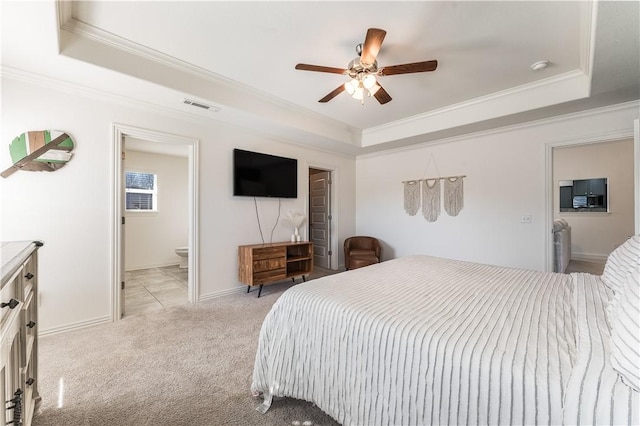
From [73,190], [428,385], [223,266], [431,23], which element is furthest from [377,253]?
[73,190]

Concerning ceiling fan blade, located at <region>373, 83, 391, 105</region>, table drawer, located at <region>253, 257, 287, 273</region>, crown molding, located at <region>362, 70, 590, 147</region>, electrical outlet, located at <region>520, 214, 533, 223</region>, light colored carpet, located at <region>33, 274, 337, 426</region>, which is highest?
crown molding, located at <region>362, 70, 590, 147</region>

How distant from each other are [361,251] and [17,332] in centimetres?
436

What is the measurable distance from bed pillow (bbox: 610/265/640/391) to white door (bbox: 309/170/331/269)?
15.0ft

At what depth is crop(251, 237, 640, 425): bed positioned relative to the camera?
0.76 m

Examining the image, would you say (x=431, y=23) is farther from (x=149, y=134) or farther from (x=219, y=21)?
(x=149, y=134)

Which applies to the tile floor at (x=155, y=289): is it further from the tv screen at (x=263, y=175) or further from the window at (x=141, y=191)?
the tv screen at (x=263, y=175)

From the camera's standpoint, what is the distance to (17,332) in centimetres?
111

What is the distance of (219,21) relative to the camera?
202cm

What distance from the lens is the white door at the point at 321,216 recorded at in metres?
5.36

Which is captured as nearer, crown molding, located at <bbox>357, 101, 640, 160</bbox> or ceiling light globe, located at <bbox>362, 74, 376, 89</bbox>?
ceiling light globe, located at <bbox>362, 74, 376, 89</bbox>

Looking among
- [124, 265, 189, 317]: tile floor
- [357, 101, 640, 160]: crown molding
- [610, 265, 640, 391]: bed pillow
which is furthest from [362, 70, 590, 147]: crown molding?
[124, 265, 189, 317]: tile floor

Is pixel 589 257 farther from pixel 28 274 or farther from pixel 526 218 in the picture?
pixel 28 274

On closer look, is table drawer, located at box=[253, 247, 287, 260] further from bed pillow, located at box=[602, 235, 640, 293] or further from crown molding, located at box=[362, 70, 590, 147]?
bed pillow, located at box=[602, 235, 640, 293]

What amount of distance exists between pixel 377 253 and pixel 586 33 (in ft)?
12.1
